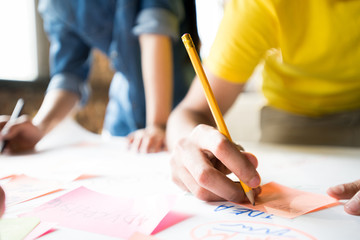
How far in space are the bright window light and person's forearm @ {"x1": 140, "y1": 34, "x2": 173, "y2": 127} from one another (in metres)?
0.87

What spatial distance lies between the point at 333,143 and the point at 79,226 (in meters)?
0.67

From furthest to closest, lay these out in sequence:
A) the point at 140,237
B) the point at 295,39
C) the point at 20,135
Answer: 1. the point at 20,135
2. the point at 295,39
3. the point at 140,237

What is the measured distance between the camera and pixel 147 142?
0.60 m

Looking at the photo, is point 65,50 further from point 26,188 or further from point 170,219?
point 170,219

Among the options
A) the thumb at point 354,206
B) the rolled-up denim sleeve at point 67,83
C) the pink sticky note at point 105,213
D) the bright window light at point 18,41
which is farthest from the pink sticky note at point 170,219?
the bright window light at point 18,41

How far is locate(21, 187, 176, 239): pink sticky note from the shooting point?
0.26 metres

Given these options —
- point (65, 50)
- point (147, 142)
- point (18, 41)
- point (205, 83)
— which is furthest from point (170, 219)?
point (18, 41)

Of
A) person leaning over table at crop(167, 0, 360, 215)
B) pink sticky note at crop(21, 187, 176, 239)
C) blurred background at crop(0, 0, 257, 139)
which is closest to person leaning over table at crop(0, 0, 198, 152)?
person leaning over table at crop(167, 0, 360, 215)

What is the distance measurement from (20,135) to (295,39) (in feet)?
1.95

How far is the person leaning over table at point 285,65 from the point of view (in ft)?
1.62

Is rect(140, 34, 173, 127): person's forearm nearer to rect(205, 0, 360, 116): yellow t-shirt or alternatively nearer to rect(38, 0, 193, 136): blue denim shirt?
rect(38, 0, 193, 136): blue denim shirt

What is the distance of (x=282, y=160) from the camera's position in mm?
500

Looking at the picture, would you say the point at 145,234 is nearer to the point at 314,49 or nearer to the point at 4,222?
the point at 4,222

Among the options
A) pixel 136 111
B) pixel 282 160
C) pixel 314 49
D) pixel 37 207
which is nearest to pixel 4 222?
pixel 37 207
